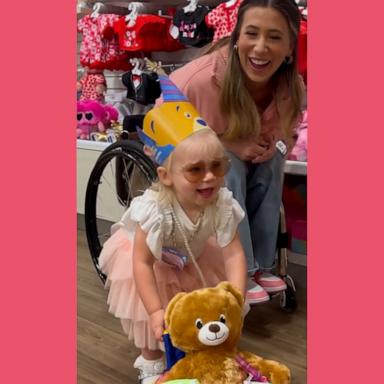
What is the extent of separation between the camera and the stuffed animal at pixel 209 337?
102 cm

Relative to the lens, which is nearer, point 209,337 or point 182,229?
point 209,337

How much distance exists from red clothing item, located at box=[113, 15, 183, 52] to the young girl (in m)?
1.34

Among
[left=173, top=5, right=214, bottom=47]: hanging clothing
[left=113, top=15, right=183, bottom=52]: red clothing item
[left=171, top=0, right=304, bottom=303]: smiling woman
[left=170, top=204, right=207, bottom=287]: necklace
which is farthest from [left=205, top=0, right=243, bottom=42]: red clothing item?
[left=170, top=204, right=207, bottom=287]: necklace

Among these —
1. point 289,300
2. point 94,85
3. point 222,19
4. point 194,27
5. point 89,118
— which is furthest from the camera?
point 94,85

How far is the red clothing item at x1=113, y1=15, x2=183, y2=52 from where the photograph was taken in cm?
251

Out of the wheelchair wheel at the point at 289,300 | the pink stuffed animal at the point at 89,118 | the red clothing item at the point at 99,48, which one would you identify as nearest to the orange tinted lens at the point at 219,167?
the wheelchair wheel at the point at 289,300

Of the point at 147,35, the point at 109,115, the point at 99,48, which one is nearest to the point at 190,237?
the point at 147,35

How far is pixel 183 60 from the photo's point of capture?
2656 millimetres

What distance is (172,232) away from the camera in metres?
1.30

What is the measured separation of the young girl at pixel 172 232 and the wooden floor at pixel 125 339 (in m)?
0.16

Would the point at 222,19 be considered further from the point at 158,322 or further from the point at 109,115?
the point at 158,322

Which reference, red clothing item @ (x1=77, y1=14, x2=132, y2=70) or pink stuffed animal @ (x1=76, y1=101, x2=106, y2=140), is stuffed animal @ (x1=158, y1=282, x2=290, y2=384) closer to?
pink stuffed animal @ (x1=76, y1=101, x2=106, y2=140)

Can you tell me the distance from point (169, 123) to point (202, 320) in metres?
0.44

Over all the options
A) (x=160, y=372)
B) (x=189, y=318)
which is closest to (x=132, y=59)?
(x=160, y=372)
